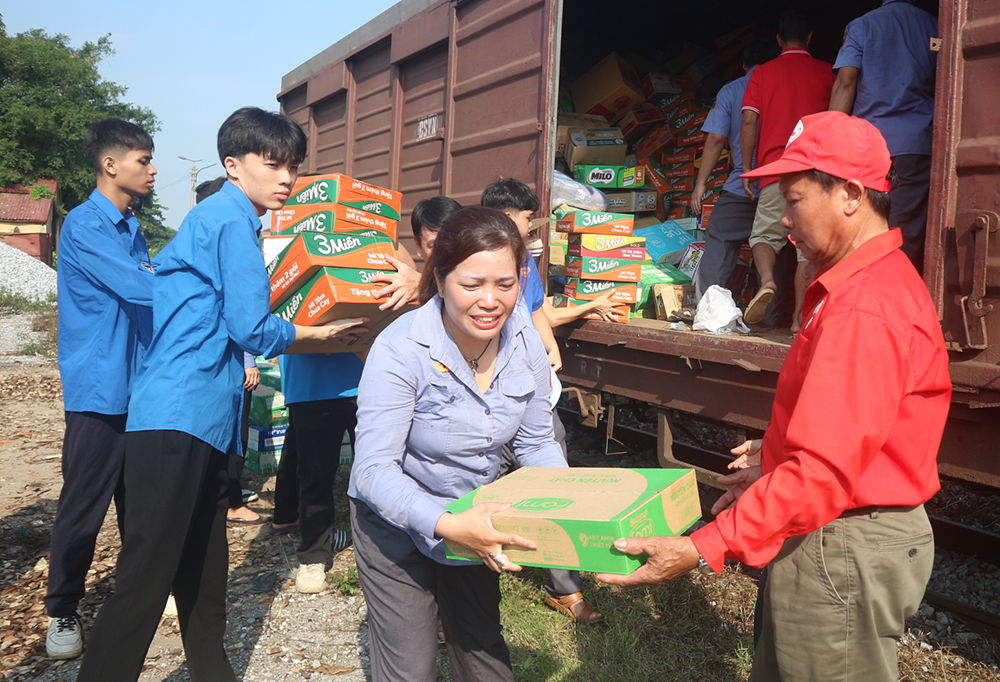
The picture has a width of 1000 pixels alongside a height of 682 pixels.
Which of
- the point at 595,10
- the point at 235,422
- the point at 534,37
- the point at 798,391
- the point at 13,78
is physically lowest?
the point at 235,422

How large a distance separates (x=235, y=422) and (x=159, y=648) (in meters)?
1.31

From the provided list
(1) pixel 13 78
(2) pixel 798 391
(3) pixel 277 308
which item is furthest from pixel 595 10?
(1) pixel 13 78

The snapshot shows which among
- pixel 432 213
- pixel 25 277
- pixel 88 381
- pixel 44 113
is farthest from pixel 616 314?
pixel 44 113

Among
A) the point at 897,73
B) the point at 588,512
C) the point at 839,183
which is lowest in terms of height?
the point at 588,512

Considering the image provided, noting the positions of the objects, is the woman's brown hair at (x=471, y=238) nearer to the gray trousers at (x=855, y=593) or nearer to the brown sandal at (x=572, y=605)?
the gray trousers at (x=855, y=593)

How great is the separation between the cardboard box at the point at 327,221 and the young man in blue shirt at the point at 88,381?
2.17ft

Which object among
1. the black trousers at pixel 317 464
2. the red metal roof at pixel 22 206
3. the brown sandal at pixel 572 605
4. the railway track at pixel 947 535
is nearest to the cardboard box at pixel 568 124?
the railway track at pixel 947 535

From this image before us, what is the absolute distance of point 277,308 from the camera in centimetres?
289

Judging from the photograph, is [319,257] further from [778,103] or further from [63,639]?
[778,103]

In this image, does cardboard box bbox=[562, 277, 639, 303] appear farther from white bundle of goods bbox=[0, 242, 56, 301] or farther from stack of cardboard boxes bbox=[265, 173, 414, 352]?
white bundle of goods bbox=[0, 242, 56, 301]

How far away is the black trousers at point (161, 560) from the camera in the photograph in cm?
192

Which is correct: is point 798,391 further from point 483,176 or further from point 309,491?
point 483,176

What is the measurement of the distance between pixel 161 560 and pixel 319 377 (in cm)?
A: 137

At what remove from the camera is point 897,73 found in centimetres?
Result: 315
